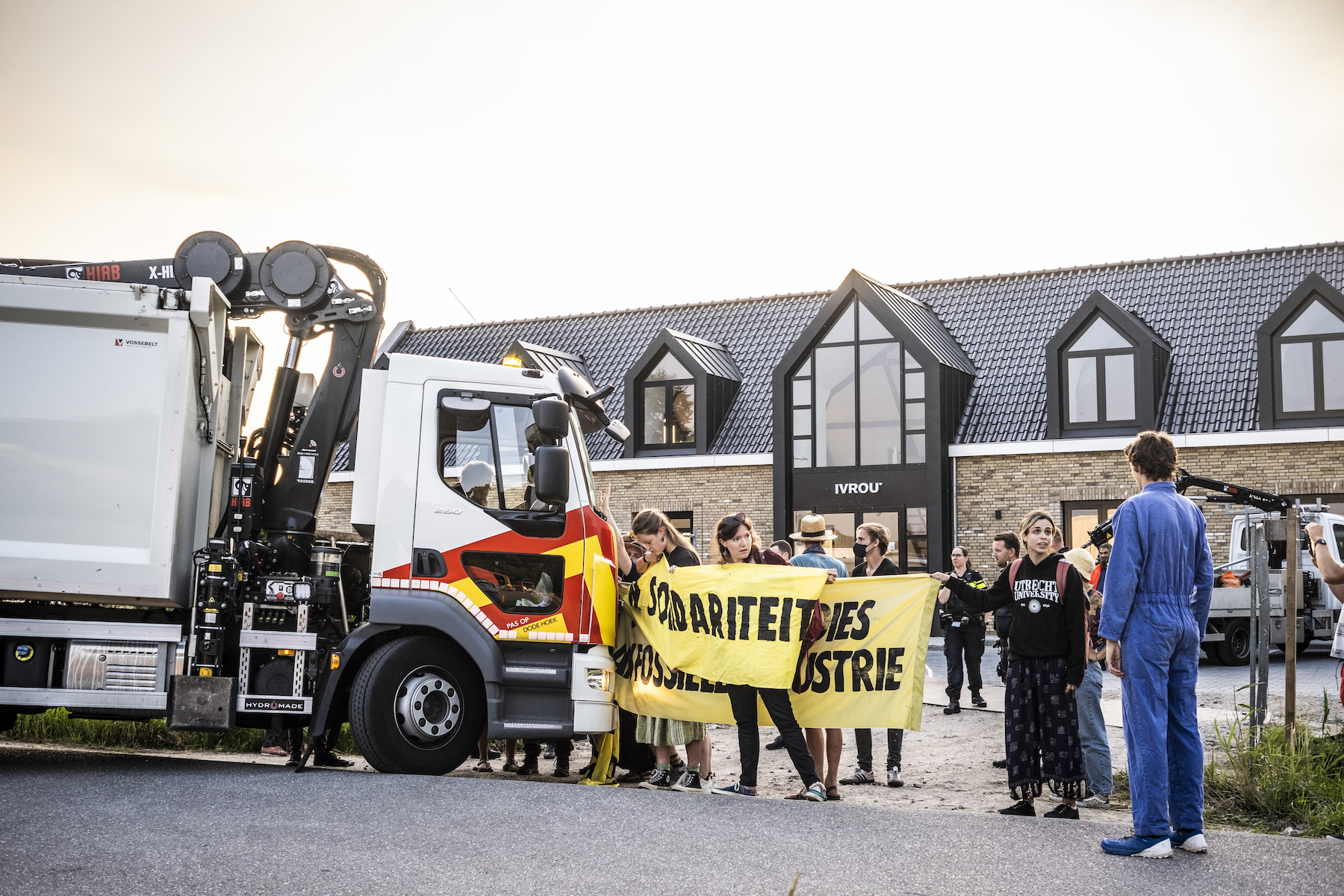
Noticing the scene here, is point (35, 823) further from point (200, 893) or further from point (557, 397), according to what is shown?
point (557, 397)

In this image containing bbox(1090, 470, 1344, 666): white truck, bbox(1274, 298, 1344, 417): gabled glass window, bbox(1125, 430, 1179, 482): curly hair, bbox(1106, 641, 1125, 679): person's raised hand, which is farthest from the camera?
bbox(1274, 298, 1344, 417): gabled glass window

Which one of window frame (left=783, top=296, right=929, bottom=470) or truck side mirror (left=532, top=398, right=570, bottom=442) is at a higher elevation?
window frame (left=783, top=296, right=929, bottom=470)

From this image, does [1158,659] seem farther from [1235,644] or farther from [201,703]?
[1235,644]

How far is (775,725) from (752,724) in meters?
0.16

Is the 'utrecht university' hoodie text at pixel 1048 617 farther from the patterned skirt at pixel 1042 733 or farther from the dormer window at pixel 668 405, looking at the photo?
the dormer window at pixel 668 405

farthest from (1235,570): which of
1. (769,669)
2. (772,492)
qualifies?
(769,669)

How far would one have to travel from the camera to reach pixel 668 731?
8305 millimetres

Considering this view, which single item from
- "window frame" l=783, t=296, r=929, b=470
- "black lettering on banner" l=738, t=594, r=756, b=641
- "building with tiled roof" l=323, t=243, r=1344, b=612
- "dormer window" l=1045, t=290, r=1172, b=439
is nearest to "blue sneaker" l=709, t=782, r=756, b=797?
"black lettering on banner" l=738, t=594, r=756, b=641

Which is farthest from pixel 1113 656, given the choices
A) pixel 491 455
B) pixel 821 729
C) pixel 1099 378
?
pixel 1099 378

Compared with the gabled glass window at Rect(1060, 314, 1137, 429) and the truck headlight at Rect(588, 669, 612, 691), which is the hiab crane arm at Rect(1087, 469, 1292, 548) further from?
the gabled glass window at Rect(1060, 314, 1137, 429)

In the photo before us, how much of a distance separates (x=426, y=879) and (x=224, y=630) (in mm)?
3686

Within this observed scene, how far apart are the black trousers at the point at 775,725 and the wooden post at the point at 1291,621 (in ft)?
10.5

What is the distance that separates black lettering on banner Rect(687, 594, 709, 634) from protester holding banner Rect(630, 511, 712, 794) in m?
0.31

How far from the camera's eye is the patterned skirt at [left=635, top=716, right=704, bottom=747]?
8.28 meters
